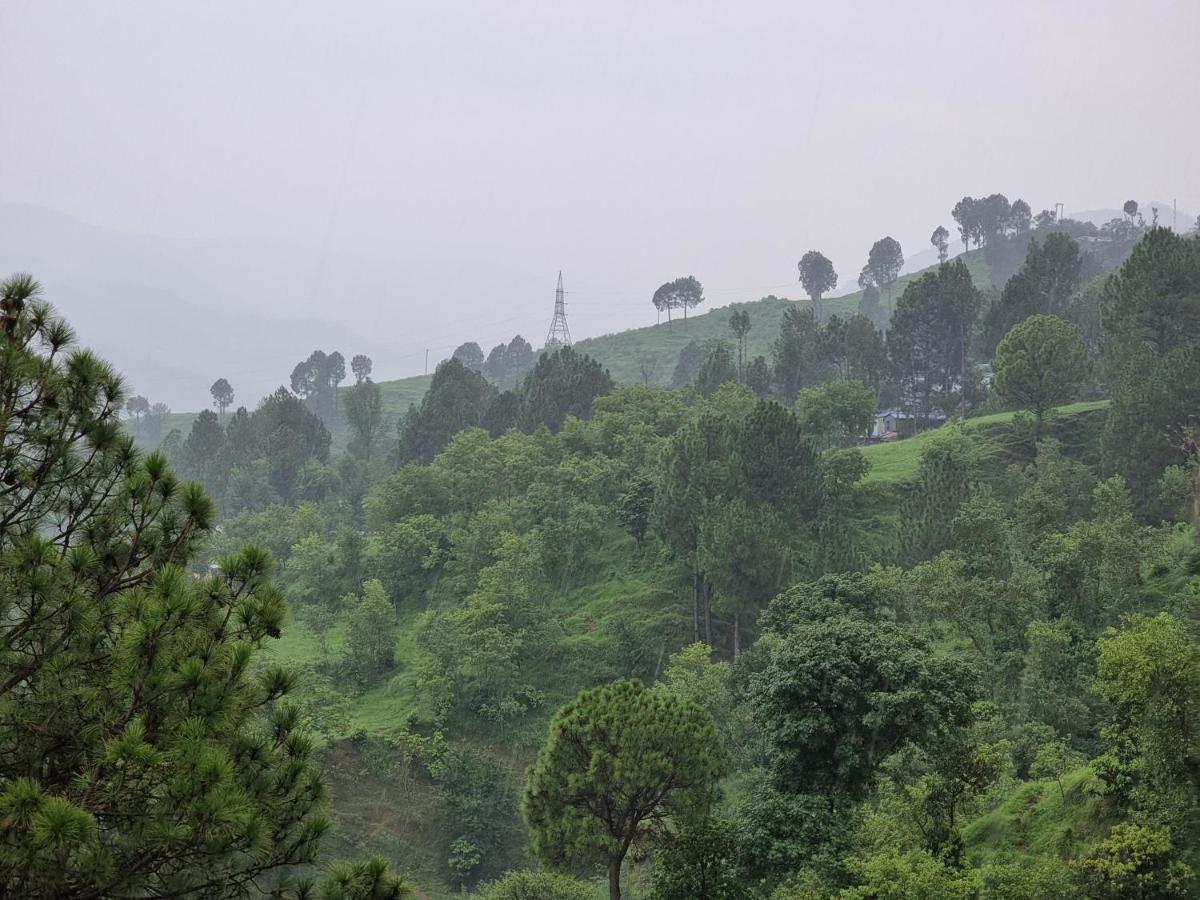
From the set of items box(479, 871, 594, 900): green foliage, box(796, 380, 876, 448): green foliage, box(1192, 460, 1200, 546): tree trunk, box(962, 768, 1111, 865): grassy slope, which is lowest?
box(479, 871, 594, 900): green foliage

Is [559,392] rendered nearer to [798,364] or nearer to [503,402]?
[503,402]

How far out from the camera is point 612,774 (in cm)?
2075

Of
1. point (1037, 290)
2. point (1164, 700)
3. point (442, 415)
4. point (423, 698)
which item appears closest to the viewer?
point (1164, 700)

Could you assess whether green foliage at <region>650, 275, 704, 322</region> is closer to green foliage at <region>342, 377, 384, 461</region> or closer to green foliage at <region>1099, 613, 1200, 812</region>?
green foliage at <region>342, 377, 384, 461</region>

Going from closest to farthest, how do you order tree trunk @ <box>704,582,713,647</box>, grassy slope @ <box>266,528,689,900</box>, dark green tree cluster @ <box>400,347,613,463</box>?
1. grassy slope @ <box>266,528,689,900</box>
2. tree trunk @ <box>704,582,713,647</box>
3. dark green tree cluster @ <box>400,347,613,463</box>

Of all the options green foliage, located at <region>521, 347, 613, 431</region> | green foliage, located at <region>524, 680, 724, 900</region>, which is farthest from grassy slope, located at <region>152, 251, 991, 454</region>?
green foliage, located at <region>524, 680, 724, 900</region>

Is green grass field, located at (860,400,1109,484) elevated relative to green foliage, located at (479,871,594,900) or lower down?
elevated

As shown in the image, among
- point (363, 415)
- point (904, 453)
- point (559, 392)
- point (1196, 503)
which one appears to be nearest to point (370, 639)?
point (559, 392)

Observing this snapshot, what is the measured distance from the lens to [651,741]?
21.0m

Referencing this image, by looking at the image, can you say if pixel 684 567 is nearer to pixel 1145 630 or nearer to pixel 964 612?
pixel 964 612

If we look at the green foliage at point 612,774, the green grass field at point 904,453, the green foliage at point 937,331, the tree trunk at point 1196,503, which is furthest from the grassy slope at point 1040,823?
the green foliage at point 937,331

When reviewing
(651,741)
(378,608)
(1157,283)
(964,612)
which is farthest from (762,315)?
(651,741)

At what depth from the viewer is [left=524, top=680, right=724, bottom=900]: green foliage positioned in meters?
20.8

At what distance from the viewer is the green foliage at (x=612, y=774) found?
20750 millimetres
